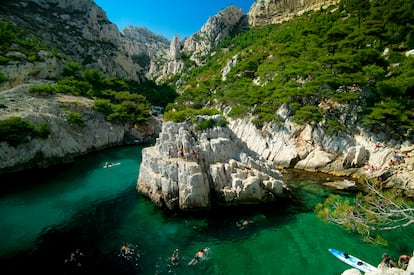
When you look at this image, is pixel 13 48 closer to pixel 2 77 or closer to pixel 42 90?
pixel 2 77

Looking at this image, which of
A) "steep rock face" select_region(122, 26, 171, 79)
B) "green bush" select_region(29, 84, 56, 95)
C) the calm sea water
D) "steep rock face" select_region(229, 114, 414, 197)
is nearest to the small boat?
the calm sea water

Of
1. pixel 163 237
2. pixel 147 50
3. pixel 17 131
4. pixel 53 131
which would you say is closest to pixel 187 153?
pixel 163 237

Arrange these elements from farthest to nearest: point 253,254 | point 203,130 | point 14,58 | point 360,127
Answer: point 14,58, point 360,127, point 203,130, point 253,254

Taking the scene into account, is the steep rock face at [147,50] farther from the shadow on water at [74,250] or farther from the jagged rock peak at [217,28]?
the shadow on water at [74,250]

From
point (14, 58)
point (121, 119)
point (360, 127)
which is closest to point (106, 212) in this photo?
point (360, 127)

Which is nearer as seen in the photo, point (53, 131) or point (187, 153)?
point (187, 153)

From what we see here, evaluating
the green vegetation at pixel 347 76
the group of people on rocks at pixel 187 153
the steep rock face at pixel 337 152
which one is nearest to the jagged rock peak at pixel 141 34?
the green vegetation at pixel 347 76

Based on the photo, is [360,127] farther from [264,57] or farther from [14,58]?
[14,58]

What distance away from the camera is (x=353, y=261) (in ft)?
38.1

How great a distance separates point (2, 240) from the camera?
14.9 meters

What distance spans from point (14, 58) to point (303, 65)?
4936 cm

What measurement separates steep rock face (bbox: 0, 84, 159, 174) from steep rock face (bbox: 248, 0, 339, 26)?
78.0 meters

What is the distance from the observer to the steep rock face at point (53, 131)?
28812mm

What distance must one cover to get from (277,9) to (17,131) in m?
96.3
